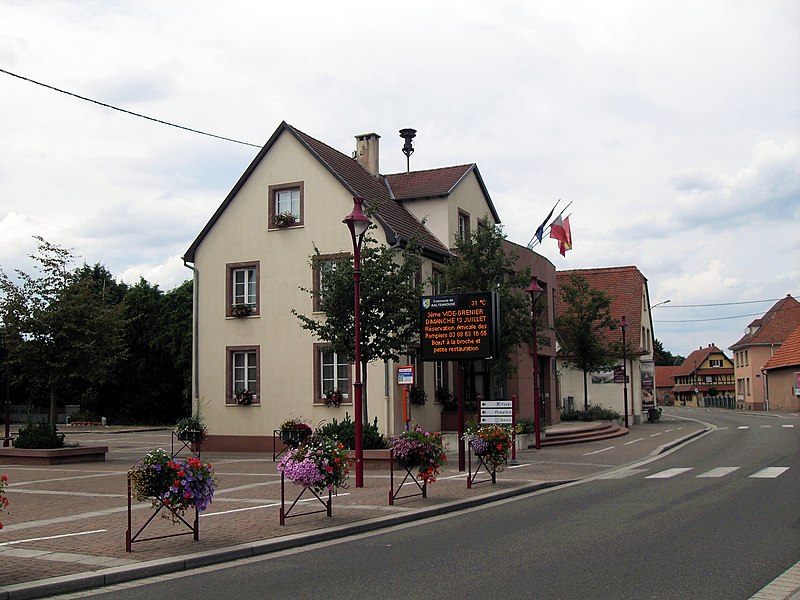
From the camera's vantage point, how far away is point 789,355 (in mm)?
62531

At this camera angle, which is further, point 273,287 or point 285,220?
point 273,287

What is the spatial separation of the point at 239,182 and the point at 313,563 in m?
22.7

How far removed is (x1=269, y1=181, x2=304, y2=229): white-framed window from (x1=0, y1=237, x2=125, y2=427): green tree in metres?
6.51

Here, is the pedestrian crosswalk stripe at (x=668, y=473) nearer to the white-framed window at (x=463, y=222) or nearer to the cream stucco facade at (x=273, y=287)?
the cream stucco facade at (x=273, y=287)

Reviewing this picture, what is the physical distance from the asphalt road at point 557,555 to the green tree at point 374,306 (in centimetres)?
713

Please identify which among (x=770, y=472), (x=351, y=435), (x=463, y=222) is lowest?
(x=770, y=472)

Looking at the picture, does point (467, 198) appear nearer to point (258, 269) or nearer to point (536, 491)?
point (258, 269)

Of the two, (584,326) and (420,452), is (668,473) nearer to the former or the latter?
(420,452)

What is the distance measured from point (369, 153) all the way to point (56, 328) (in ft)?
47.5

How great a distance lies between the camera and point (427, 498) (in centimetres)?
1515

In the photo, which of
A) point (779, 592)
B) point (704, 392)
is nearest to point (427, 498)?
point (779, 592)

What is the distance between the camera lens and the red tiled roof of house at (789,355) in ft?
200

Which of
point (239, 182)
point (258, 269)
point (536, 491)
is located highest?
point (239, 182)

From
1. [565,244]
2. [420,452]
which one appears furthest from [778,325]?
[420,452]
